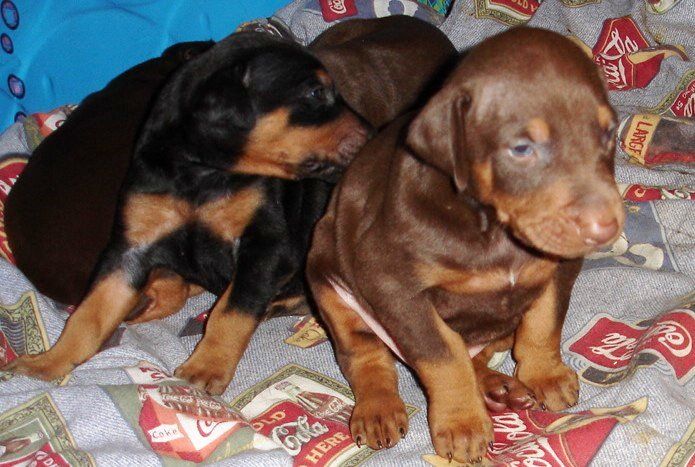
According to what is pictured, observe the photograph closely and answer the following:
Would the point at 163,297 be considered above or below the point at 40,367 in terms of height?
below

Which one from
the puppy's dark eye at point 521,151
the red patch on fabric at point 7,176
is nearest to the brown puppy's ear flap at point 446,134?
the puppy's dark eye at point 521,151

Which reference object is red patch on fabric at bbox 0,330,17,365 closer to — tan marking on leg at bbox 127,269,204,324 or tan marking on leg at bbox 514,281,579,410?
tan marking on leg at bbox 127,269,204,324

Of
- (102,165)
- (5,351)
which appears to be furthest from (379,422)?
(102,165)

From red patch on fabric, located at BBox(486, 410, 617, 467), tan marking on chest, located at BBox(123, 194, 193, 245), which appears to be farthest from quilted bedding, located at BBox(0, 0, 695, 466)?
tan marking on chest, located at BBox(123, 194, 193, 245)

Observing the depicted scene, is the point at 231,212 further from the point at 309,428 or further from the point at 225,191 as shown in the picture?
the point at 309,428

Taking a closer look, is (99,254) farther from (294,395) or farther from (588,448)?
(588,448)

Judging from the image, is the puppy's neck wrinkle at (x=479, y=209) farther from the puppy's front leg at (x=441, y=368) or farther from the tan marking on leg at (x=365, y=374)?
the tan marking on leg at (x=365, y=374)

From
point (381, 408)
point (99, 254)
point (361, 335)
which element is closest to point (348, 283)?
point (361, 335)
